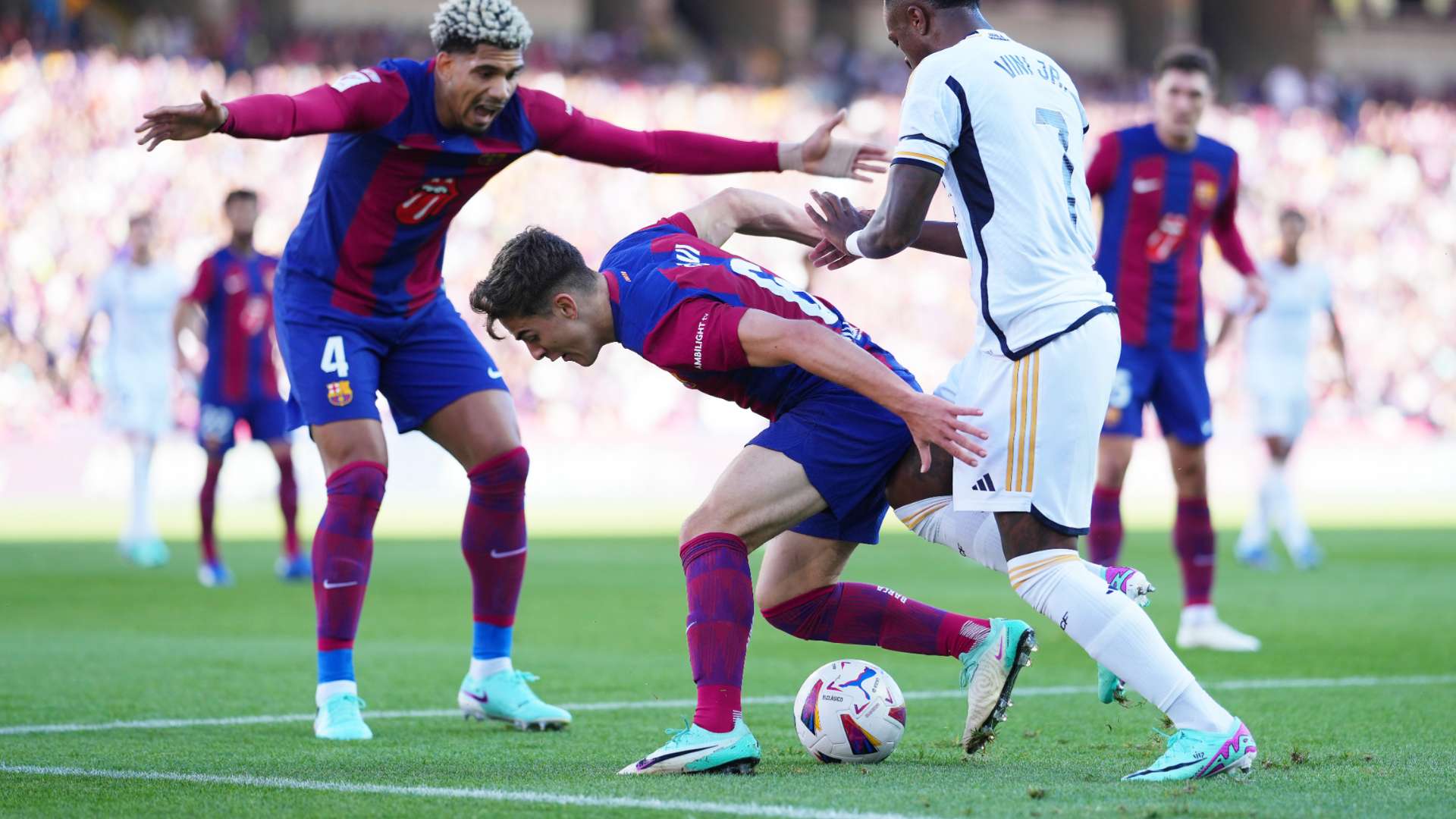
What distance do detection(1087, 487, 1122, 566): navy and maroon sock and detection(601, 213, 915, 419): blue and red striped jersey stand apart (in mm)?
3464

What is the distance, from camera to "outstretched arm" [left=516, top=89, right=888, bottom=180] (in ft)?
19.7

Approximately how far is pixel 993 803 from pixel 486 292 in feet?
6.01

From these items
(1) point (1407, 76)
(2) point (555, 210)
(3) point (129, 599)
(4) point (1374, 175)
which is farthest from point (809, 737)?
(1) point (1407, 76)

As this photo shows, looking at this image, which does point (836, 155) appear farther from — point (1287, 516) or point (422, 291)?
point (1287, 516)

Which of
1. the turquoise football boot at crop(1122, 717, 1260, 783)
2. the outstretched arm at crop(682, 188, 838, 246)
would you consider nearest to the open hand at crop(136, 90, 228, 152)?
the outstretched arm at crop(682, 188, 838, 246)

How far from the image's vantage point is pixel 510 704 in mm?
5887

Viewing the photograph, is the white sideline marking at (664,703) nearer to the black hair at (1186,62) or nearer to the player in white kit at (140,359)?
the black hair at (1186,62)

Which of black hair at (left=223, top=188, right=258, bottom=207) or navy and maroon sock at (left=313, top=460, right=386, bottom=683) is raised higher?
black hair at (left=223, top=188, right=258, bottom=207)

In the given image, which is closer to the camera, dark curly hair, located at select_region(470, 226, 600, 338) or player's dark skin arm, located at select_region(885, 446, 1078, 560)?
player's dark skin arm, located at select_region(885, 446, 1078, 560)

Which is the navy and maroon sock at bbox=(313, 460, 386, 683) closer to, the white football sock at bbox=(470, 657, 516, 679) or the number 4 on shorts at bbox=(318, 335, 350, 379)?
the number 4 on shorts at bbox=(318, 335, 350, 379)

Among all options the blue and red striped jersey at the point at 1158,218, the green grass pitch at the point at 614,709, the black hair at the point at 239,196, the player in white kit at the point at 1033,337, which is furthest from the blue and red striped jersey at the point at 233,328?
the player in white kit at the point at 1033,337

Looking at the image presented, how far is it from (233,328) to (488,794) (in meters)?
8.59

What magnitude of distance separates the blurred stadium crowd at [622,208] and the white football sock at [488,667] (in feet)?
47.7

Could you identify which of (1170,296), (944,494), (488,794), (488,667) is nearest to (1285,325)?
(1170,296)
